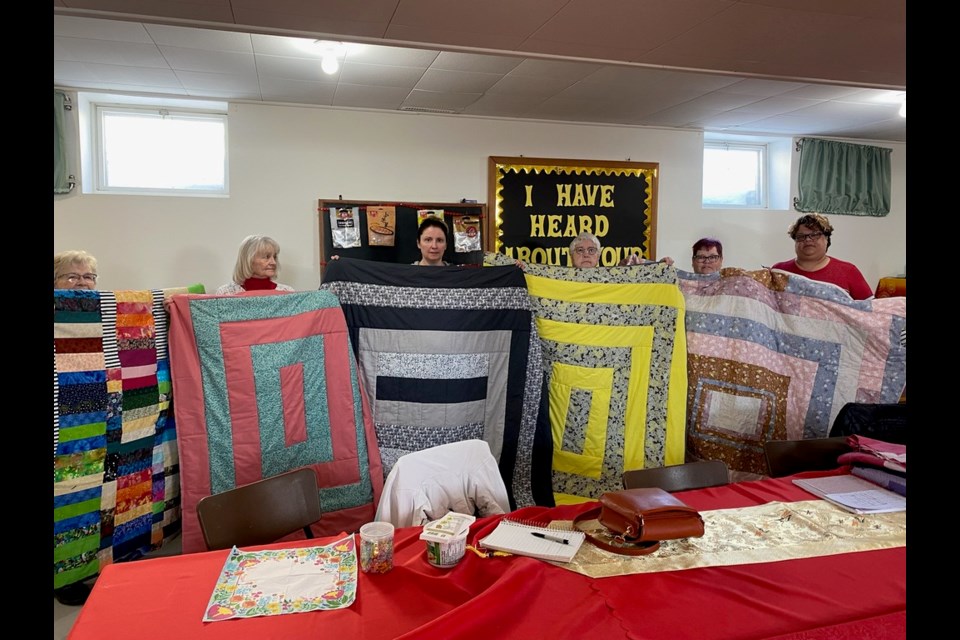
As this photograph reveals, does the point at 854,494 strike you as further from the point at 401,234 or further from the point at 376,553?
the point at 401,234

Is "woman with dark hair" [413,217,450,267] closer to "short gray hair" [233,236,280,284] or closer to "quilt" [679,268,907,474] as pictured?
"short gray hair" [233,236,280,284]

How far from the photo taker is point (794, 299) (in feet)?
8.71

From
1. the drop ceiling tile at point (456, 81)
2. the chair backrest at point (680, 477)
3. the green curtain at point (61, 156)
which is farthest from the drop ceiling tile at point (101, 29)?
the chair backrest at point (680, 477)

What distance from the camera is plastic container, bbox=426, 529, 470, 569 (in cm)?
141

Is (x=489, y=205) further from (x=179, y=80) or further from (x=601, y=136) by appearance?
(x=179, y=80)

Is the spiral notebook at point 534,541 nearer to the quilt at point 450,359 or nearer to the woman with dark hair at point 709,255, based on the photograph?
the quilt at point 450,359

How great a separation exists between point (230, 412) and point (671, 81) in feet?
11.6

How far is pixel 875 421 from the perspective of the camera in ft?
7.89

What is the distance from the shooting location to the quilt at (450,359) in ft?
8.39

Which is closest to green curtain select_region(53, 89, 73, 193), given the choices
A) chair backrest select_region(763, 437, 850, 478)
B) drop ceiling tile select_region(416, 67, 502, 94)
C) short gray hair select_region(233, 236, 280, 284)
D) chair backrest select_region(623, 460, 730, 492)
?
short gray hair select_region(233, 236, 280, 284)

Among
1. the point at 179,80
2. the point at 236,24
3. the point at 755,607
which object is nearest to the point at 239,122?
the point at 179,80

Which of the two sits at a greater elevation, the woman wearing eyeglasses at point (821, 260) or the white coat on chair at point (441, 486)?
the woman wearing eyeglasses at point (821, 260)

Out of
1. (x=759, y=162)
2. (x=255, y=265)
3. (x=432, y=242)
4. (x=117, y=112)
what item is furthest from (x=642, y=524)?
(x=759, y=162)

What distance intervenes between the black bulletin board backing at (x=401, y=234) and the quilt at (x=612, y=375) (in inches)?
89.8
